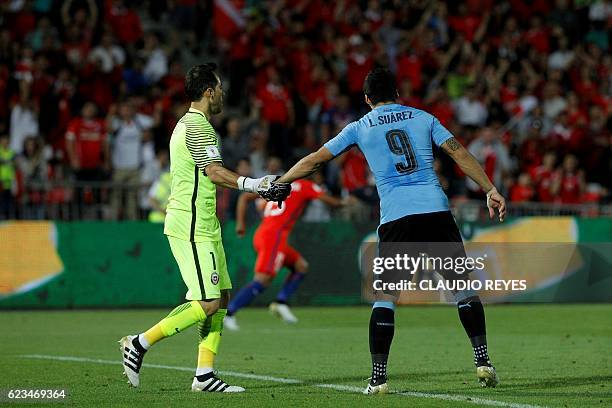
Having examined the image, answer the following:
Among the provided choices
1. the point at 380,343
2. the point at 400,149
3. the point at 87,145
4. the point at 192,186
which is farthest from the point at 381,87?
the point at 87,145

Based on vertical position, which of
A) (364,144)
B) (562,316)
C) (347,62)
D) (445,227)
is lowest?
(562,316)

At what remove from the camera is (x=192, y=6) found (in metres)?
25.1

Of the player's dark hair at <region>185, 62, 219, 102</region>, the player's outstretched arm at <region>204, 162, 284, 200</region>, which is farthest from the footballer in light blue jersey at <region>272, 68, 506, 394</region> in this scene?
the player's dark hair at <region>185, 62, 219, 102</region>

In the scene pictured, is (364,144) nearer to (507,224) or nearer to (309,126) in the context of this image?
(507,224)

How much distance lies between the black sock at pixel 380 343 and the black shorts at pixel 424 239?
0.33 metres

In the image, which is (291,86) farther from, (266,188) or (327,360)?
(266,188)

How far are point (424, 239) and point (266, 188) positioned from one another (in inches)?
47.5

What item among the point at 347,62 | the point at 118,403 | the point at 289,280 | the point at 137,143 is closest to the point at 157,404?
the point at 118,403

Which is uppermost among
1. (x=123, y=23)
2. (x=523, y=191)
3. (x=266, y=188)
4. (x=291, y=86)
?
(x=123, y=23)

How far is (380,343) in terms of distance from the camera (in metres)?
9.05

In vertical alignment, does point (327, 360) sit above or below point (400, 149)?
below

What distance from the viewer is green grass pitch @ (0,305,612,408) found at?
29.4 ft

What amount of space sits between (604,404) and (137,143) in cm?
1391

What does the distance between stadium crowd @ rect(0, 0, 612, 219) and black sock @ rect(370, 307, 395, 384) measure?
30.9 feet
